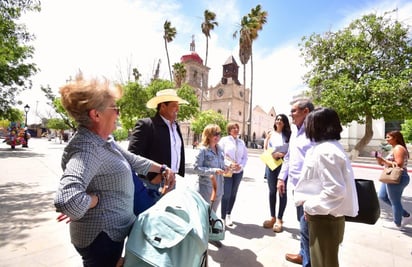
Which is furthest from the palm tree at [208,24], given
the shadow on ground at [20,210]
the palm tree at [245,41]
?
the shadow on ground at [20,210]

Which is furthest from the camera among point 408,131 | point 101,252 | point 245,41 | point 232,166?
point 245,41

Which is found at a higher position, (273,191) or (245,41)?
(245,41)

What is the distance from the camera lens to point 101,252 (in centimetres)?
138

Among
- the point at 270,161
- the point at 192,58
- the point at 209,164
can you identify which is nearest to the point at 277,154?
the point at 270,161

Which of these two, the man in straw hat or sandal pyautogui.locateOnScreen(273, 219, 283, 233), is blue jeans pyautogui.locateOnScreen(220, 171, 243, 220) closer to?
sandal pyautogui.locateOnScreen(273, 219, 283, 233)

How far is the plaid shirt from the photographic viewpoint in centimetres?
116

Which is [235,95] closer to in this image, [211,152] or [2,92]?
[2,92]

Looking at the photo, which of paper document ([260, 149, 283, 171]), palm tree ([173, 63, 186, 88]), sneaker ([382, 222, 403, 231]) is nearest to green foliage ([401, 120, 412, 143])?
sneaker ([382, 222, 403, 231])

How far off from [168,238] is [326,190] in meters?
1.42

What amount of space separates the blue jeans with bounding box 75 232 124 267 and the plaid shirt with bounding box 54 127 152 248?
29 mm

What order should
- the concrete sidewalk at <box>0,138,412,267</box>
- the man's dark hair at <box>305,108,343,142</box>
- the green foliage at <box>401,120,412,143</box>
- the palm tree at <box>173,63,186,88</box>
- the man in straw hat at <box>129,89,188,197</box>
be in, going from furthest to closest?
the palm tree at <box>173,63,186,88</box>, the green foliage at <box>401,120,412,143</box>, the concrete sidewalk at <box>0,138,412,267</box>, the man in straw hat at <box>129,89,188,197</box>, the man's dark hair at <box>305,108,343,142</box>

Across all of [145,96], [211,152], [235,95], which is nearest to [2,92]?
[145,96]

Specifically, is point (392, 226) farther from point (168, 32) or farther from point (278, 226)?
point (168, 32)

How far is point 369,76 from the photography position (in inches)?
211
